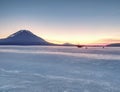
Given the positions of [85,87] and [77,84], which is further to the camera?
[77,84]

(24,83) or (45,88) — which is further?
(24,83)

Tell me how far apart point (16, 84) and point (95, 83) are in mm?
5351

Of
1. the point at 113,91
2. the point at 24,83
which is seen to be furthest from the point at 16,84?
the point at 113,91

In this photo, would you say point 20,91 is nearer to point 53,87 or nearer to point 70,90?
point 53,87

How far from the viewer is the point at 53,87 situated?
42.2 ft

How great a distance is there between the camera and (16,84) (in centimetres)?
Result: 1379

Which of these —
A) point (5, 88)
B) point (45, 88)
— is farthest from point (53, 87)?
point (5, 88)

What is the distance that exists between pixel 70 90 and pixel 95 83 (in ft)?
8.79

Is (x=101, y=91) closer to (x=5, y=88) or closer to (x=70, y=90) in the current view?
(x=70, y=90)

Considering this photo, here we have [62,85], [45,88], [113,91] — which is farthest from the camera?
[62,85]

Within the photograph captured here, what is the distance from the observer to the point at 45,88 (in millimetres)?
12641

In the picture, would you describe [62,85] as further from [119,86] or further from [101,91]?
[119,86]

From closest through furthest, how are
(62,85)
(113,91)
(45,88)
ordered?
1. (113,91)
2. (45,88)
3. (62,85)

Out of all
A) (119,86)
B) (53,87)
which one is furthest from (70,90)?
(119,86)
